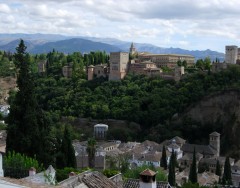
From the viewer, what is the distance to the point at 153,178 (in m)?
8.90

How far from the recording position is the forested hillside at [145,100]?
198ft

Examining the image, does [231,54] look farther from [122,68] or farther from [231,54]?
[122,68]

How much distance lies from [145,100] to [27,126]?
144 feet

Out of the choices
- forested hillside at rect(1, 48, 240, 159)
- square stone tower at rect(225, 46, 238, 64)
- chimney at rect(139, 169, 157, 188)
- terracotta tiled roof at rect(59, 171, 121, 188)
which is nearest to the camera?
chimney at rect(139, 169, 157, 188)

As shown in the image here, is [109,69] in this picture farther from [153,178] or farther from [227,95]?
[153,178]

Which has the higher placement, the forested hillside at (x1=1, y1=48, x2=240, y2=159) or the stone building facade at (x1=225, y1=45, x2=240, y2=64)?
the stone building facade at (x1=225, y1=45, x2=240, y2=64)

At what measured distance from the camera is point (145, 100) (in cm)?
6394

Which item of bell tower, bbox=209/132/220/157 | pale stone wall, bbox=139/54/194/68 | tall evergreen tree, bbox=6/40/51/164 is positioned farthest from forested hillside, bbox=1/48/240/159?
tall evergreen tree, bbox=6/40/51/164

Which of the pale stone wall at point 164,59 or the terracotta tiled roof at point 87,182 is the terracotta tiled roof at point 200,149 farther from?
the terracotta tiled roof at point 87,182

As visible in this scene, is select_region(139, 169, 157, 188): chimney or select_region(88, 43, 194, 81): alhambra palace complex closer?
select_region(139, 169, 157, 188): chimney

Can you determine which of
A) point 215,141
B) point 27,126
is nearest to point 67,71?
point 215,141

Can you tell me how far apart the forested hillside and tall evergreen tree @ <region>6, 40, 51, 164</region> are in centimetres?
3742

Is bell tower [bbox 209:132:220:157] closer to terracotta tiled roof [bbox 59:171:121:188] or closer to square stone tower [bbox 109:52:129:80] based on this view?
square stone tower [bbox 109:52:129:80]

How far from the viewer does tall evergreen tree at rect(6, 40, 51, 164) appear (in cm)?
2045
